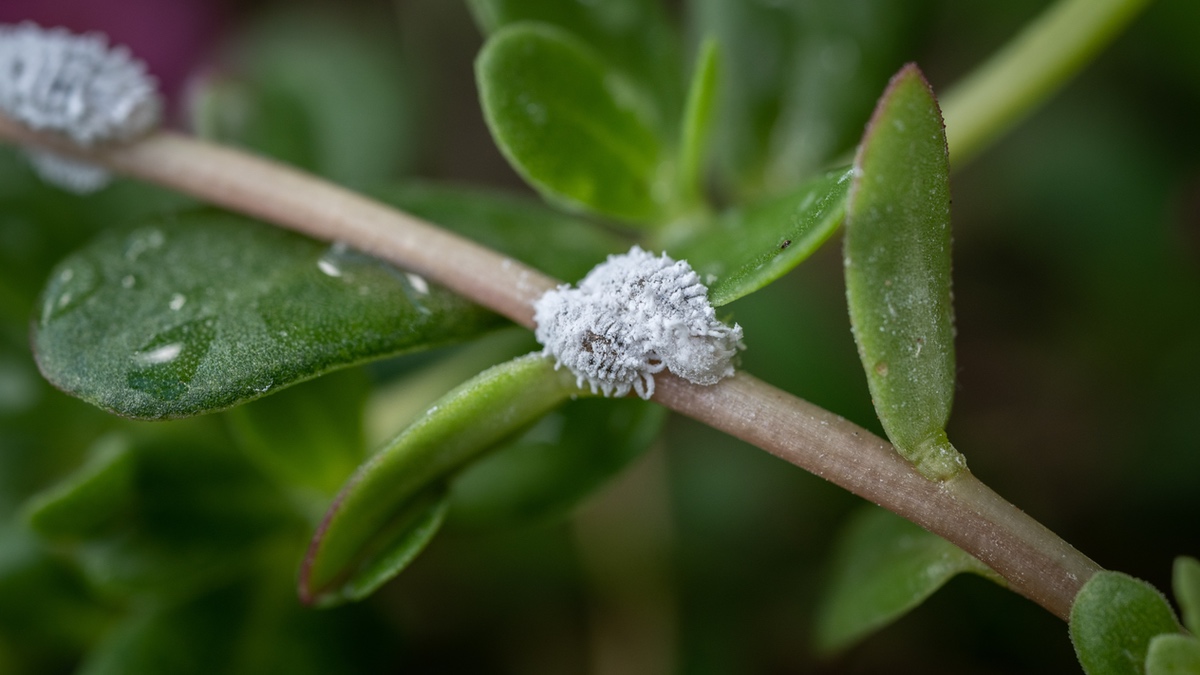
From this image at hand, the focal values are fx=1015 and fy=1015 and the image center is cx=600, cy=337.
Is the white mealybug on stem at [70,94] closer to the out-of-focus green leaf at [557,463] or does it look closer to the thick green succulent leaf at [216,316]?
the thick green succulent leaf at [216,316]

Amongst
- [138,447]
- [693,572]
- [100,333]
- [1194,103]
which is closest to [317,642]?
[138,447]

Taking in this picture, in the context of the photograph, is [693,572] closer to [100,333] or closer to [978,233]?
[978,233]

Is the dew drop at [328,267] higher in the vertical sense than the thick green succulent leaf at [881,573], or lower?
higher

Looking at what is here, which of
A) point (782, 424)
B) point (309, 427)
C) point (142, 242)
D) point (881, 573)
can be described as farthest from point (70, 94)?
point (881, 573)

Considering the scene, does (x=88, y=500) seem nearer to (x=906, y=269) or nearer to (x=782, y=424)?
(x=782, y=424)

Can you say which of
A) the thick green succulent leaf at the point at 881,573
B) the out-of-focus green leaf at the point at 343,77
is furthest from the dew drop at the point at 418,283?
the out-of-focus green leaf at the point at 343,77
